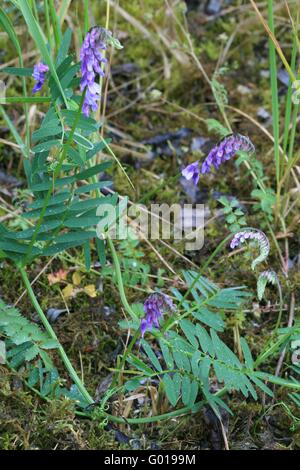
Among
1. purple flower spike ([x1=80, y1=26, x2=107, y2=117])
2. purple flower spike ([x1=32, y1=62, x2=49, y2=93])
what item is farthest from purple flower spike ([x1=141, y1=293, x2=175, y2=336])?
purple flower spike ([x1=32, y1=62, x2=49, y2=93])

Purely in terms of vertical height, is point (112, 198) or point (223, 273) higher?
point (112, 198)

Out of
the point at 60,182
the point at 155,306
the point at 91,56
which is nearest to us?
the point at 91,56

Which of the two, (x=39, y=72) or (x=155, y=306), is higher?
(x=39, y=72)

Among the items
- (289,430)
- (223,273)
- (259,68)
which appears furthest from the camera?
(259,68)

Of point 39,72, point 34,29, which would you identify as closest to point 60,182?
point 39,72

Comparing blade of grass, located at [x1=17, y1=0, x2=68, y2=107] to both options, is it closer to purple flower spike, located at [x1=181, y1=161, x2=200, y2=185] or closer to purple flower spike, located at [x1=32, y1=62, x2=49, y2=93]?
purple flower spike, located at [x1=32, y1=62, x2=49, y2=93]

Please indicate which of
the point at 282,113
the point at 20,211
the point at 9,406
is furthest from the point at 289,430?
the point at 282,113

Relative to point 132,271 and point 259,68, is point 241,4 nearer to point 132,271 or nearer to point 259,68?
point 259,68

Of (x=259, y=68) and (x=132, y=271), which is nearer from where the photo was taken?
(x=132, y=271)

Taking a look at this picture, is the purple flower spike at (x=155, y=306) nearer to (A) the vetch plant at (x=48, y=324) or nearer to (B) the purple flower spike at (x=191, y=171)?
(A) the vetch plant at (x=48, y=324)

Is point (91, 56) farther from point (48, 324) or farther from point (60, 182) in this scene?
point (48, 324)

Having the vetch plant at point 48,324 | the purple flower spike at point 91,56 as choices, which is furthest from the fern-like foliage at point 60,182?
the purple flower spike at point 91,56
